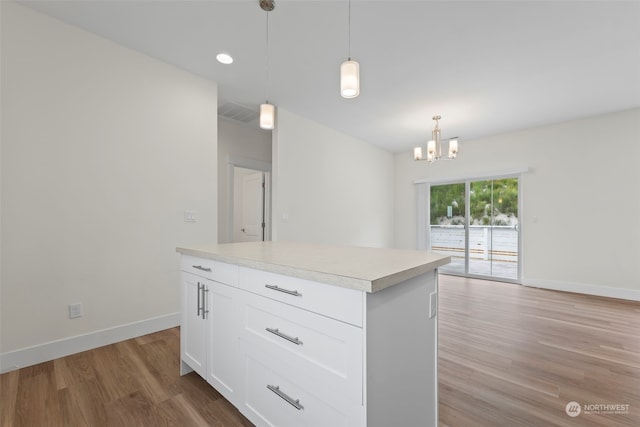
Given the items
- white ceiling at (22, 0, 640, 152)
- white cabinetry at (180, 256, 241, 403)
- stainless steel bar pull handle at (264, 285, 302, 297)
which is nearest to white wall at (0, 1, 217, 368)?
white ceiling at (22, 0, 640, 152)

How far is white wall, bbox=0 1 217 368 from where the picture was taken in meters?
1.95

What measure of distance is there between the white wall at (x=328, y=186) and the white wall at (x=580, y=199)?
2097 millimetres

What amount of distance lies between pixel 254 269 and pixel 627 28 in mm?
3450

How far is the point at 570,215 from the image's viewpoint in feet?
13.7

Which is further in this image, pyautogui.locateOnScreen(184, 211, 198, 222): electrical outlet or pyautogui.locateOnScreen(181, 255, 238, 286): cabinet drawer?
pyautogui.locateOnScreen(184, 211, 198, 222): electrical outlet

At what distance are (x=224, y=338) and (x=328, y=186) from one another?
3.39 metres

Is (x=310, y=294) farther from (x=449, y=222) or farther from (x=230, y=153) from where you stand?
(x=449, y=222)

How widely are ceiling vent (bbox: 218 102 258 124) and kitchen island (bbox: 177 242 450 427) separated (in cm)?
296

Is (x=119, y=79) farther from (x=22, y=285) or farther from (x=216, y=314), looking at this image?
(x=216, y=314)

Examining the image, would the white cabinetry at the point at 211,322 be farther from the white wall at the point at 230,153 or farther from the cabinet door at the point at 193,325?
the white wall at the point at 230,153

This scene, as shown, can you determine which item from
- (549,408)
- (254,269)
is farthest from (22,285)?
(549,408)

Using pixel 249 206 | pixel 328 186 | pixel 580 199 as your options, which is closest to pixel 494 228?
pixel 580 199

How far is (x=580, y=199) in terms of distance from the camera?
Result: 4.09 meters

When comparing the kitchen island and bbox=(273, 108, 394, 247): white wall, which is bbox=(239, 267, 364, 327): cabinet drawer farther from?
bbox=(273, 108, 394, 247): white wall
